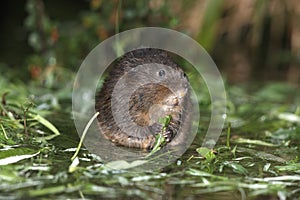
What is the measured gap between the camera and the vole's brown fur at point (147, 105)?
9.14 feet

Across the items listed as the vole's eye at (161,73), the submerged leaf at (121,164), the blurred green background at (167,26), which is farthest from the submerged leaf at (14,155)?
the blurred green background at (167,26)

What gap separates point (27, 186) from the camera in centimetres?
222

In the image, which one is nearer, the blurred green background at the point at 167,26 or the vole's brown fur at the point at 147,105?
the vole's brown fur at the point at 147,105

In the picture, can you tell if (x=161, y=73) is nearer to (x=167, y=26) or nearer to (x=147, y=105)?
(x=147, y=105)

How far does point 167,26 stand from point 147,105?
2.11 m

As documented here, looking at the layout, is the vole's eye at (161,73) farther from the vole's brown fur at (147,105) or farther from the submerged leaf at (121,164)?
the submerged leaf at (121,164)

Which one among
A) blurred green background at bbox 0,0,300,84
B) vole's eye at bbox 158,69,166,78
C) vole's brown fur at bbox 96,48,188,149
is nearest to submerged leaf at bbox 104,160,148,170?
vole's brown fur at bbox 96,48,188,149

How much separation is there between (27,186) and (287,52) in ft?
18.9

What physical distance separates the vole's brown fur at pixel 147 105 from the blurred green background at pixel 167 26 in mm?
881

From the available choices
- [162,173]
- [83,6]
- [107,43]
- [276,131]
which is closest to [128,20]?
[107,43]

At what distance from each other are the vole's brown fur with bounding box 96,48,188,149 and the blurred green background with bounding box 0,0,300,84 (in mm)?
881

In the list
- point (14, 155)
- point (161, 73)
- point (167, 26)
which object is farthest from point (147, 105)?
point (167, 26)

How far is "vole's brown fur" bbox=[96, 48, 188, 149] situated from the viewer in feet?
9.14

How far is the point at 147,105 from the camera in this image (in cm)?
279
